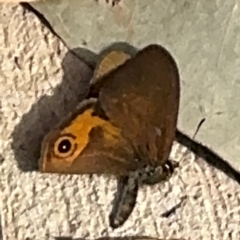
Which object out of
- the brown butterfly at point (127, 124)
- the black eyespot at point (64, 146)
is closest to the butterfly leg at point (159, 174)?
the brown butterfly at point (127, 124)

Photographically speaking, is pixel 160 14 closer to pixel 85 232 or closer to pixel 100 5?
pixel 100 5

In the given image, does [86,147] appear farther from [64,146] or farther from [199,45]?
[199,45]

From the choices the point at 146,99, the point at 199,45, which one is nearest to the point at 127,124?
the point at 146,99

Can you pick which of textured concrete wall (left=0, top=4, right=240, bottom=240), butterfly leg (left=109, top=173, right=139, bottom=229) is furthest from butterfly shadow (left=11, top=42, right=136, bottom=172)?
butterfly leg (left=109, top=173, right=139, bottom=229)

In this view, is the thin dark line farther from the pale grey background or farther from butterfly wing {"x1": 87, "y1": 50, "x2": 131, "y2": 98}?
butterfly wing {"x1": 87, "y1": 50, "x2": 131, "y2": 98}

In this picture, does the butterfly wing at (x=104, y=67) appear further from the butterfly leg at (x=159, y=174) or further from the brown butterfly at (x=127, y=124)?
the butterfly leg at (x=159, y=174)

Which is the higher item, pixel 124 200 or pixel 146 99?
pixel 146 99
